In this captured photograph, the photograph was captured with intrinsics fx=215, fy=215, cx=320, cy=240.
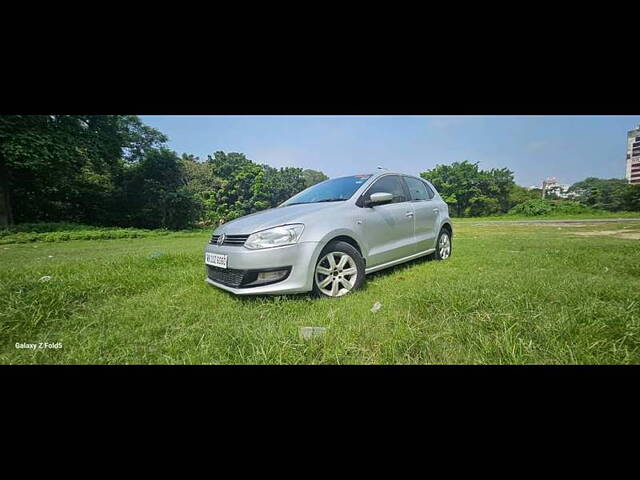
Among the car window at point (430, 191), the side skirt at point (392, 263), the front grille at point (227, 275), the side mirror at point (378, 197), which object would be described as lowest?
the side skirt at point (392, 263)

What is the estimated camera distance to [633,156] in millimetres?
1844

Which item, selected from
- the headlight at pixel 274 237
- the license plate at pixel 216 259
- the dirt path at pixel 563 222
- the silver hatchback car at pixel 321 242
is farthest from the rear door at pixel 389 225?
the dirt path at pixel 563 222

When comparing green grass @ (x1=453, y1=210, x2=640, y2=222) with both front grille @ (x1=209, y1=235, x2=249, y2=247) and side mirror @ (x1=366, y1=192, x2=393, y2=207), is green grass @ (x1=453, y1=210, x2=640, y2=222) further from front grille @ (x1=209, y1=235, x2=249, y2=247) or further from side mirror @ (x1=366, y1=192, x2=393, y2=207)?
front grille @ (x1=209, y1=235, x2=249, y2=247)

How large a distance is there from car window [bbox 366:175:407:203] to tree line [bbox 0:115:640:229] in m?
0.67

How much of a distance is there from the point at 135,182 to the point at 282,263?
8.64ft

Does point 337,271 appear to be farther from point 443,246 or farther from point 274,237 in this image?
point 443,246

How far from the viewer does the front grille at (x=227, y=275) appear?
5.41 feet

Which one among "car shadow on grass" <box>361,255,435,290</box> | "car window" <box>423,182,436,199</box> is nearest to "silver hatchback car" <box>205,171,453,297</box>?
"car shadow on grass" <box>361,255,435,290</box>

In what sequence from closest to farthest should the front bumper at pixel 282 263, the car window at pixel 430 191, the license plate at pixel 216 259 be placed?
1. the front bumper at pixel 282 263
2. the license plate at pixel 216 259
3. the car window at pixel 430 191

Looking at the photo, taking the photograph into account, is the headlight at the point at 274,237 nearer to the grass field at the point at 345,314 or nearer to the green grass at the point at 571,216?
the grass field at the point at 345,314

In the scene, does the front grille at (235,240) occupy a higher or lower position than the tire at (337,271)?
higher

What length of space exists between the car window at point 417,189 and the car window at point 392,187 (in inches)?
7.1

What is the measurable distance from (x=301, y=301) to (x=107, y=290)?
1711 mm

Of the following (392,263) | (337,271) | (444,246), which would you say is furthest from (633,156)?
(337,271)
